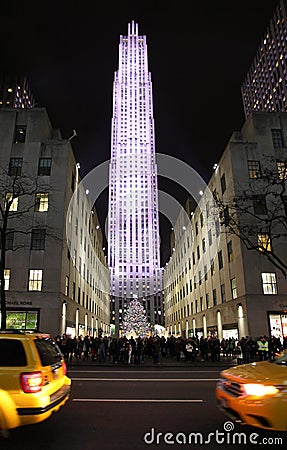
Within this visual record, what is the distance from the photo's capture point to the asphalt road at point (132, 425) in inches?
221

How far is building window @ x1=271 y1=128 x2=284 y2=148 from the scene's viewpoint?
36.5 meters

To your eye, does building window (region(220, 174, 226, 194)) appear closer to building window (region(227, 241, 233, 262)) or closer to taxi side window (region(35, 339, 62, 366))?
building window (region(227, 241, 233, 262))

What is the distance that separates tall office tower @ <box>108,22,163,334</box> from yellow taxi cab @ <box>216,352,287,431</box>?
15824 centimetres

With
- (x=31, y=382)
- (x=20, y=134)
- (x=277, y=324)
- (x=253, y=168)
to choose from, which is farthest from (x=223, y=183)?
(x=31, y=382)

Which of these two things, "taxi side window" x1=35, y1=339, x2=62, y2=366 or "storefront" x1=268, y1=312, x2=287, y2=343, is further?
"storefront" x1=268, y1=312, x2=287, y2=343

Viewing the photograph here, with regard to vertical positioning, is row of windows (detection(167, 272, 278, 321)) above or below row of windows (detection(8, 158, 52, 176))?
below

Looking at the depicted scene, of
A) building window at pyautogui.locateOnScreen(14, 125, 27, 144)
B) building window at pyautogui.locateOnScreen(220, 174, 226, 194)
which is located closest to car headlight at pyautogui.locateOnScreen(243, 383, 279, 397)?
building window at pyautogui.locateOnScreen(220, 174, 226, 194)

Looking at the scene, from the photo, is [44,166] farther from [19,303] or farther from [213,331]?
[213,331]

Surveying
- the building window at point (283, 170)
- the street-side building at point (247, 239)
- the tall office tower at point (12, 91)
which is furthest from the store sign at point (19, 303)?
the tall office tower at point (12, 91)

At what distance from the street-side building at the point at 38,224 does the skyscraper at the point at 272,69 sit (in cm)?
10647

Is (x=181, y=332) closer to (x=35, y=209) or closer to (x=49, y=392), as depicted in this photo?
(x=35, y=209)

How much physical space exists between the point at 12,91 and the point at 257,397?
143659 millimetres

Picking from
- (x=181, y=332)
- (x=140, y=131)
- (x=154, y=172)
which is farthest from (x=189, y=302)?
(x=140, y=131)

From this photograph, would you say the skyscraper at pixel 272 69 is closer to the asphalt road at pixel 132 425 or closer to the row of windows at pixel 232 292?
the row of windows at pixel 232 292
